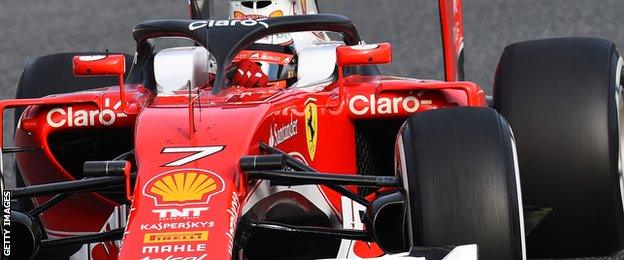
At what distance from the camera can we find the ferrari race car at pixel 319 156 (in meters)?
6.50

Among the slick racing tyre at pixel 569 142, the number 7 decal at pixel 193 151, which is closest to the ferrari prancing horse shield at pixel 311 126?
the number 7 decal at pixel 193 151

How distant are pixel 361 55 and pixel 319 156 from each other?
0.55 meters

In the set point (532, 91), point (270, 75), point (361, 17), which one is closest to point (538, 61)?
point (532, 91)

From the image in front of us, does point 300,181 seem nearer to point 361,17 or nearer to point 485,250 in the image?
point 485,250

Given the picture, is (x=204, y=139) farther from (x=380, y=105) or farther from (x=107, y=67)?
(x=380, y=105)

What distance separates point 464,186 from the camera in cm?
651

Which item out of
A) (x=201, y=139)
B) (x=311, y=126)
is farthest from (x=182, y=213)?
(x=311, y=126)

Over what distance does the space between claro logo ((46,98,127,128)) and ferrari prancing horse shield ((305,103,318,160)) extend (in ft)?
3.21

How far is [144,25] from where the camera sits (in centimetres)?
853

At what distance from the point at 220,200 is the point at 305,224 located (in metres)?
1.43

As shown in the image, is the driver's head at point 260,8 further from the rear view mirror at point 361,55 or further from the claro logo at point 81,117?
the rear view mirror at point 361,55

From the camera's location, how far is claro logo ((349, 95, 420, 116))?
7.96 metres

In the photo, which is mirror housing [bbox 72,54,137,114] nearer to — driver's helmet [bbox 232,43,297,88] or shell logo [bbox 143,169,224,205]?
driver's helmet [bbox 232,43,297,88]

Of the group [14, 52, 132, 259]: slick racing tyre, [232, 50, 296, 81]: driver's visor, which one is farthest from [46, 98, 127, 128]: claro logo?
[14, 52, 132, 259]: slick racing tyre
